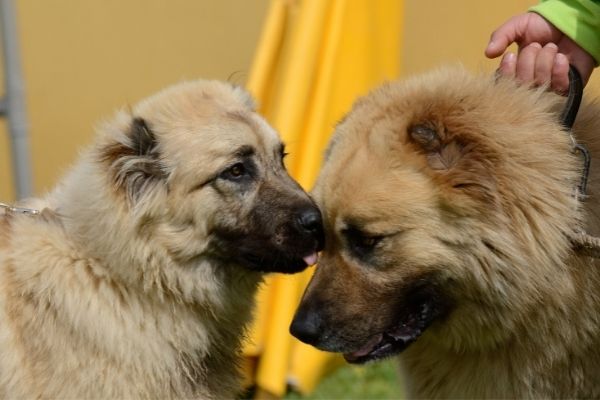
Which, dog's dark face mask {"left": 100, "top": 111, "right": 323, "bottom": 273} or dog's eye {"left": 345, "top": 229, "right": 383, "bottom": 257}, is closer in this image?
dog's eye {"left": 345, "top": 229, "right": 383, "bottom": 257}

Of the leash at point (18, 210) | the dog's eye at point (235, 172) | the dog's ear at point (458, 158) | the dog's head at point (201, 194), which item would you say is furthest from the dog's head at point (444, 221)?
the leash at point (18, 210)

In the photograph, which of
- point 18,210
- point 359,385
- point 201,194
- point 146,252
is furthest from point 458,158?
point 359,385

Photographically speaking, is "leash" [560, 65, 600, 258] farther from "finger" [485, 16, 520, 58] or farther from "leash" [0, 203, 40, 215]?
"leash" [0, 203, 40, 215]

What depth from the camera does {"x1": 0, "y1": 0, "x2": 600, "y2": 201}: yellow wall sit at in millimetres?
6191

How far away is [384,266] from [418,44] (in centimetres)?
333

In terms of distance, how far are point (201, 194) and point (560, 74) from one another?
1464mm

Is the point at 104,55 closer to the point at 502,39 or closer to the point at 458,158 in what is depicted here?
the point at 502,39

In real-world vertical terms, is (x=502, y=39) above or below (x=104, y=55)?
above

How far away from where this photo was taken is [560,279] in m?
3.33

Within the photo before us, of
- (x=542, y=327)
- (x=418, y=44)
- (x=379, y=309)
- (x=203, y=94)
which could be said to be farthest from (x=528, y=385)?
(x=418, y=44)

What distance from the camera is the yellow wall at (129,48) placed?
619cm

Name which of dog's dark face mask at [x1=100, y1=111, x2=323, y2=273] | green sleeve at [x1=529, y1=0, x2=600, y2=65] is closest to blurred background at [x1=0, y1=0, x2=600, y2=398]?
dog's dark face mask at [x1=100, y1=111, x2=323, y2=273]

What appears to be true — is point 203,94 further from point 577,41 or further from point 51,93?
point 51,93

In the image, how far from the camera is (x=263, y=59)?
583 cm
